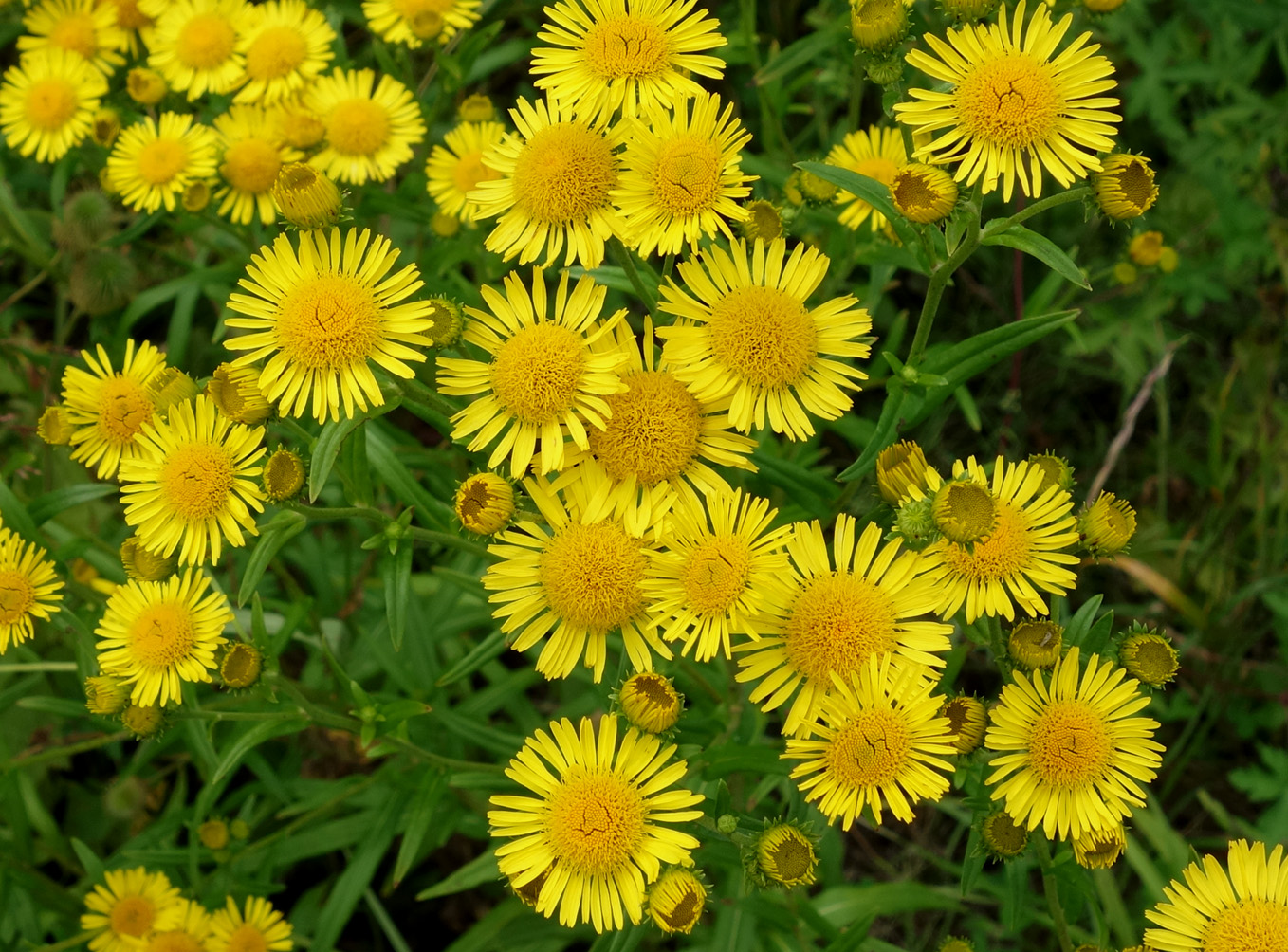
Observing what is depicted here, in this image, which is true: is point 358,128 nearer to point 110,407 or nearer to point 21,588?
point 110,407

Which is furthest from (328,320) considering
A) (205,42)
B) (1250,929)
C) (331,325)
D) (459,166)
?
(1250,929)

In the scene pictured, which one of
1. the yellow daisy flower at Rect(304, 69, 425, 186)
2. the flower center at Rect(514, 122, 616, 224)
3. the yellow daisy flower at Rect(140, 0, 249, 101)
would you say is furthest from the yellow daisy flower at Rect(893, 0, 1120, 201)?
the yellow daisy flower at Rect(140, 0, 249, 101)

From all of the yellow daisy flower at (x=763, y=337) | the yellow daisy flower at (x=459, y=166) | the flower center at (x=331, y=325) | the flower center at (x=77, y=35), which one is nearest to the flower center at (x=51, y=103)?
the flower center at (x=77, y=35)

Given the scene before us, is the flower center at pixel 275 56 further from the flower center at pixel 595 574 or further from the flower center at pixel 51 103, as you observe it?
the flower center at pixel 595 574

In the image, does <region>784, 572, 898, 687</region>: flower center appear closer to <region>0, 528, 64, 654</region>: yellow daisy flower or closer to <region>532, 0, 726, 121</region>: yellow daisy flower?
<region>532, 0, 726, 121</region>: yellow daisy flower

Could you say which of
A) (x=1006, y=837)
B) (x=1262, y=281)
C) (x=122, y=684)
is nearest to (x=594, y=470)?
(x=1006, y=837)

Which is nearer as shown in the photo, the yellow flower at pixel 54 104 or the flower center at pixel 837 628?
the flower center at pixel 837 628
